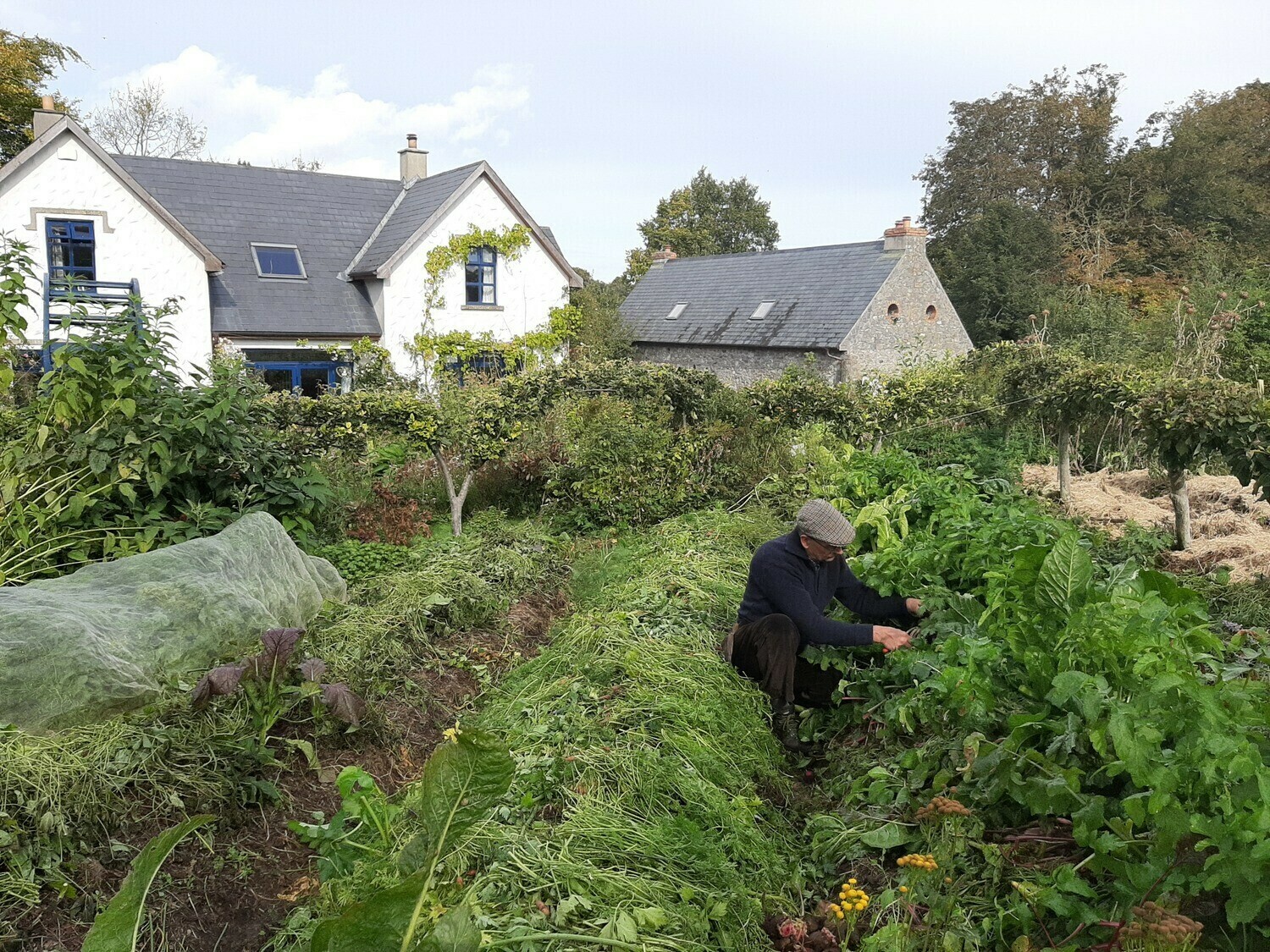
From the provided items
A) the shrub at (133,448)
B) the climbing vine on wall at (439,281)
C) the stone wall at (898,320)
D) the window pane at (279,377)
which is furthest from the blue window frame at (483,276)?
the shrub at (133,448)

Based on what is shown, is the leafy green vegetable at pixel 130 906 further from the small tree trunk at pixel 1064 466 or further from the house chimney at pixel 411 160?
the house chimney at pixel 411 160

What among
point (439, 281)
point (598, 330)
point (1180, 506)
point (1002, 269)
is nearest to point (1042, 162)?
point (1002, 269)

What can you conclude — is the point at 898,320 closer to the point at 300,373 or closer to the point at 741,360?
the point at 741,360

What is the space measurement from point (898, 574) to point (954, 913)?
250cm

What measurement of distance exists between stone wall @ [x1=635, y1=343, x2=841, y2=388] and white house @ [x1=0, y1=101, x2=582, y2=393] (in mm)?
5640

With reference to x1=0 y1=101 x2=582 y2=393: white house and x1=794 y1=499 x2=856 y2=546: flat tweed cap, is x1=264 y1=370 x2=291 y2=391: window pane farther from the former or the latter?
x1=794 y1=499 x2=856 y2=546: flat tweed cap

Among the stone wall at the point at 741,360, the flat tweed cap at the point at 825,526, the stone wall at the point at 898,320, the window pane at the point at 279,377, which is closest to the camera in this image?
the flat tweed cap at the point at 825,526

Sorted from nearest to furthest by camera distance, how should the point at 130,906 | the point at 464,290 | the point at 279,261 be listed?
the point at 130,906 < the point at 279,261 < the point at 464,290

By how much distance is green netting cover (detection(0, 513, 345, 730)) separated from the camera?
436 centimetres

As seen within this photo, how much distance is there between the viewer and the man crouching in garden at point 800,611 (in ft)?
15.9

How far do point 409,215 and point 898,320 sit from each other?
1326 centimetres

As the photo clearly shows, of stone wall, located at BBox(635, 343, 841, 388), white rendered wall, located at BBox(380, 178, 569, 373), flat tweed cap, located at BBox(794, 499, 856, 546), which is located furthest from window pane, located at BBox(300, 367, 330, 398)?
flat tweed cap, located at BBox(794, 499, 856, 546)

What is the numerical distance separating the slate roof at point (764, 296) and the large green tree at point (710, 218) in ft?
41.8

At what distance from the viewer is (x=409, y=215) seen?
2312 cm
